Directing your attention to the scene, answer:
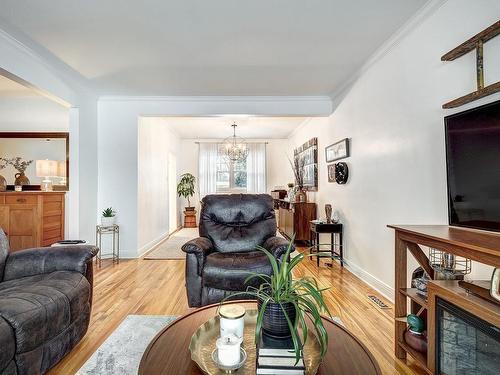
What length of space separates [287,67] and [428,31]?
149cm

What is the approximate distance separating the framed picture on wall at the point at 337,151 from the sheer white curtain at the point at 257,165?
345 cm

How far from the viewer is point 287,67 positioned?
323 cm

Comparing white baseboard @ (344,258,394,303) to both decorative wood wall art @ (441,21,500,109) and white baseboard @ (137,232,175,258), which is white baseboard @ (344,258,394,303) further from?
white baseboard @ (137,232,175,258)

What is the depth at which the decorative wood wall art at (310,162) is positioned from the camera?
503 centimetres

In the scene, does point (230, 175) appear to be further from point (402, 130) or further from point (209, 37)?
point (402, 130)

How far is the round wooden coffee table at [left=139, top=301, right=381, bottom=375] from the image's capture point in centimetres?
96

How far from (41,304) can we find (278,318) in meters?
1.33

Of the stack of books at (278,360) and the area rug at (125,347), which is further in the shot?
the area rug at (125,347)

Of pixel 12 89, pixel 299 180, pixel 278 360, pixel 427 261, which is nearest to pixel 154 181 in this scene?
pixel 12 89

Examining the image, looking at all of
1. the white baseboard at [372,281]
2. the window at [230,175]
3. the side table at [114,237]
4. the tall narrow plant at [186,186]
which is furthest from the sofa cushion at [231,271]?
the window at [230,175]

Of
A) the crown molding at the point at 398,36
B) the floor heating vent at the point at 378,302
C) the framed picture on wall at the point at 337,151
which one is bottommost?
the floor heating vent at the point at 378,302

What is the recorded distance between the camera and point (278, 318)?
3.33 ft

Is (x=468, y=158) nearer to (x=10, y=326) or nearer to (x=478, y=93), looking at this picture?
(x=478, y=93)

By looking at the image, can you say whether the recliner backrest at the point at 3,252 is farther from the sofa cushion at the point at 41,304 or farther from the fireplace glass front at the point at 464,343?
the fireplace glass front at the point at 464,343
